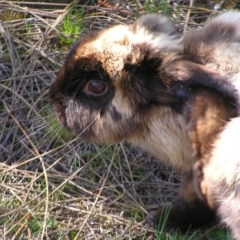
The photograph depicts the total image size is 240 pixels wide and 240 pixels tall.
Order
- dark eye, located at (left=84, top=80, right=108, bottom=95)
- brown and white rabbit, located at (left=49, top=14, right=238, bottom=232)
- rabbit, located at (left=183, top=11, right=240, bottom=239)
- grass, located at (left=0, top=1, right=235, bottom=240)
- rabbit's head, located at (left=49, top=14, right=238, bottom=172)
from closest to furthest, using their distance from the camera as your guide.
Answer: rabbit, located at (left=183, top=11, right=240, bottom=239) → brown and white rabbit, located at (left=49, top=14, right=238, bottom=232) → rabbit's head, located at (left=49, top=14, right=238, bottom=172) → dark eye, located at (left=84, top=80, right=108, bottom=95) → grass, located at (left=0, top=1, right=235, bottom=240)

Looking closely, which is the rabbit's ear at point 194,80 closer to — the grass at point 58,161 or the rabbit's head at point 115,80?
the rabbit's head at point 115,80

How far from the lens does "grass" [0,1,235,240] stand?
3.65m

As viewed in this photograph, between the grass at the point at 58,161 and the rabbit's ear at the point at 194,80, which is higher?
the rabbit's ear at the point at 194,80

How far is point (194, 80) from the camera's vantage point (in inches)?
119

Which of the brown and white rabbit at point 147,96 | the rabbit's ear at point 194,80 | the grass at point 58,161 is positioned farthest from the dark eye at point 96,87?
the grass at point 58,161

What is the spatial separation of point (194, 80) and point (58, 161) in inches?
46.2

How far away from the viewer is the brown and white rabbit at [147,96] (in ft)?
9.98

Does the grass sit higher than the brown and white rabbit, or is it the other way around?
the brown and white rabbit

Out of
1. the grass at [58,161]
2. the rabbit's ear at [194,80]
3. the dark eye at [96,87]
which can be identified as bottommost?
the grass at [58,161]

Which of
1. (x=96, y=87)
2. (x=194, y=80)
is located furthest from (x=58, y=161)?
(x=194, y=80)

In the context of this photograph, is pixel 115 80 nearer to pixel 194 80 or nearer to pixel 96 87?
pixel 96 87

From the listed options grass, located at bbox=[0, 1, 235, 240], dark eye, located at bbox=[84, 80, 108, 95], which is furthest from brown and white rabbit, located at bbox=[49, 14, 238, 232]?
grass, located at bbox=[0, 1, 235, 240]

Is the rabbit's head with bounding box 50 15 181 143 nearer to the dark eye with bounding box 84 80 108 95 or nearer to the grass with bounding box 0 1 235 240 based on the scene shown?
the dark eye with bounding box 84 80 108 95

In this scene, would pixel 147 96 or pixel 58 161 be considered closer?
pixel 147 96
